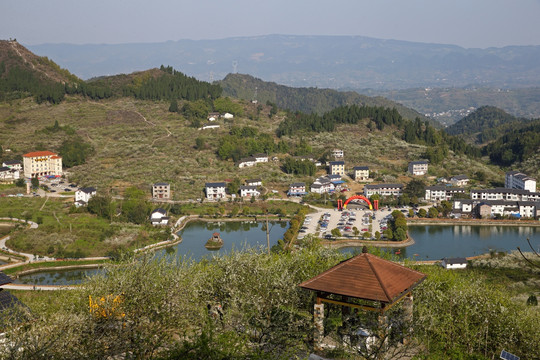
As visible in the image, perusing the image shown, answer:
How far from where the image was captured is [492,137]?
7850cm

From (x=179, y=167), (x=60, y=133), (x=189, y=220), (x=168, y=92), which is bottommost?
(x=189, y=220)

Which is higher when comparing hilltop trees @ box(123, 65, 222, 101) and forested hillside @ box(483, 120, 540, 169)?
hilltop trees @ box(123, 65, 222, 101)

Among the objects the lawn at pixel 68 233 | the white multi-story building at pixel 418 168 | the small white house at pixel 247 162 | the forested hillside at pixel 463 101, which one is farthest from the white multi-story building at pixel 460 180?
the forested hillside at pixel 463 101

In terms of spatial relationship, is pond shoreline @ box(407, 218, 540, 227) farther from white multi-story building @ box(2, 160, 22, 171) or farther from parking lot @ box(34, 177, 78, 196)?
white multi-story building @ box(2, 160, 22, 171)

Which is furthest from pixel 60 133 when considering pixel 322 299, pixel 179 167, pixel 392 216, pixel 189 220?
pixel 322 299

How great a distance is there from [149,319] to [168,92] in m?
51.5

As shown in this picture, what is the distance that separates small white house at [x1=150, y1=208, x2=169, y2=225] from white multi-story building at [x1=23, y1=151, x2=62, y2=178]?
12740 mm

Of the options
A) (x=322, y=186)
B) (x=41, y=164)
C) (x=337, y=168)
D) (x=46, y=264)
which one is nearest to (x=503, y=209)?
(x=322, y=186)

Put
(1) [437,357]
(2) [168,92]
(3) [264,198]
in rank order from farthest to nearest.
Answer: (2) [168,92]
(3) [264,198]
(1) [437,357]

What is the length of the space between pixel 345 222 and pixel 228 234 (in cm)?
689

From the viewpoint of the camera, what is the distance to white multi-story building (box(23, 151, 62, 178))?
3894cm

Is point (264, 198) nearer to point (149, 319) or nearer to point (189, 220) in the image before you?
point (189, 220)

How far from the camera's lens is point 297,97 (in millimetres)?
106875

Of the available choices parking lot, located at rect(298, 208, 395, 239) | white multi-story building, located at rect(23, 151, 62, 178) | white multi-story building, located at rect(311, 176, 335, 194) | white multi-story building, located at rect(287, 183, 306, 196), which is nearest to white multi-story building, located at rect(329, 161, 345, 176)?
white multi-story building, located at rect(311, 176, 335, 194)
